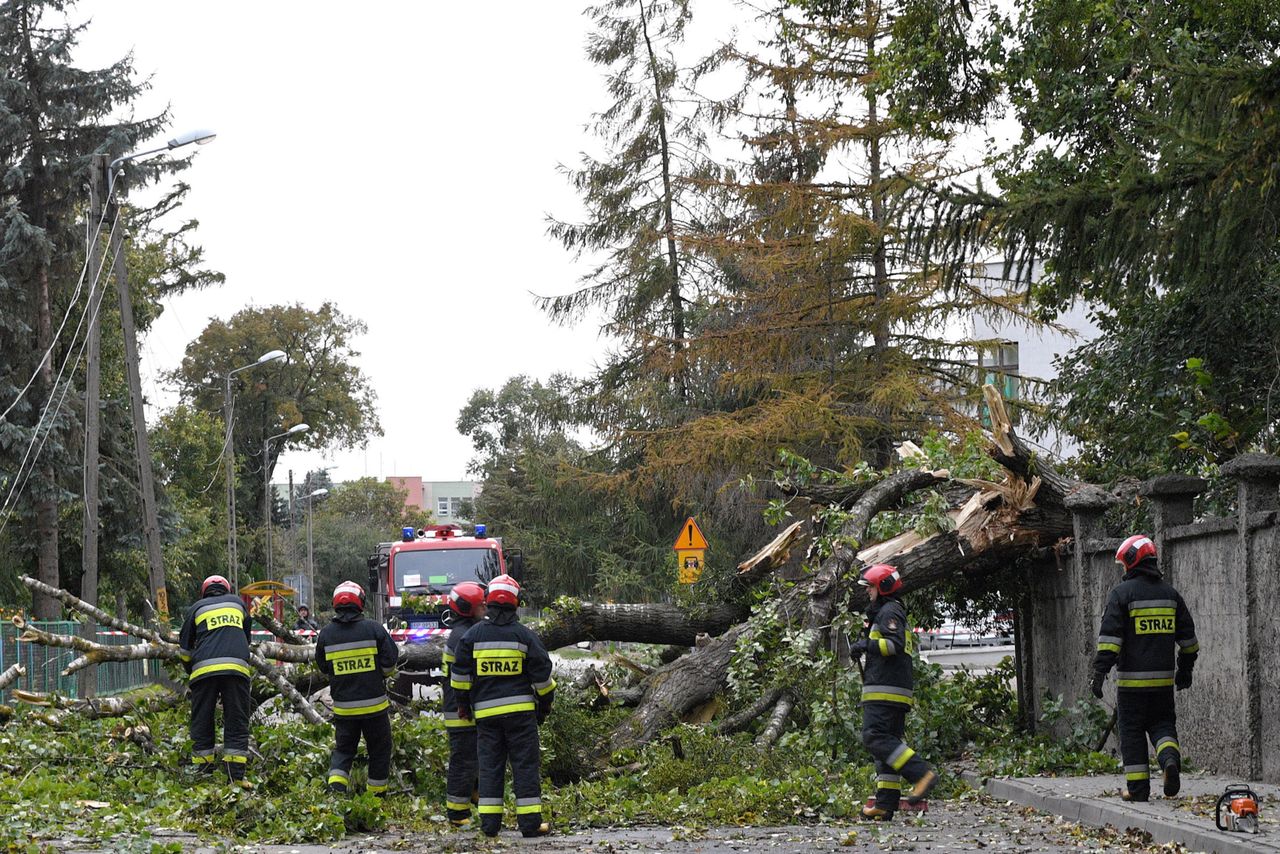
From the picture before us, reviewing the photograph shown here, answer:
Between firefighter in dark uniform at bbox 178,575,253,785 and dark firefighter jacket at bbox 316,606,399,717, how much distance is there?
0.96 meters

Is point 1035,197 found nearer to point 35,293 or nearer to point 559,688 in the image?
point 559,688

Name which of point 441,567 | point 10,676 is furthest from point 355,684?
point 441,567

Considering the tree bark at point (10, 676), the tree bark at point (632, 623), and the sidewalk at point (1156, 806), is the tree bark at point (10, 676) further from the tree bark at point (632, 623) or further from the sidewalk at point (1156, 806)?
the sidewalk at point (1156, 806)

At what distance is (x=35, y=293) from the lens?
3291cm

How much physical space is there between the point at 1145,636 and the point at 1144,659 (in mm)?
154

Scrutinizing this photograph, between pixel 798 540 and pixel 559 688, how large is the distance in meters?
3.86

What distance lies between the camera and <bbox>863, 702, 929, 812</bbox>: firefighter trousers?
386 inches

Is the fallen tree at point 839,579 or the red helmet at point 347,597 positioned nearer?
the red helmet at point 347,597

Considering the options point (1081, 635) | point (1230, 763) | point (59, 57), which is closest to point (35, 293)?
point (59, 57)

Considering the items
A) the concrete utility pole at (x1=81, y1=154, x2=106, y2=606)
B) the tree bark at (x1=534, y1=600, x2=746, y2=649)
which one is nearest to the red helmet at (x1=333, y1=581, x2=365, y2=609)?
the tree bark at (x1=534, y1=600, x2=746, y2=649)

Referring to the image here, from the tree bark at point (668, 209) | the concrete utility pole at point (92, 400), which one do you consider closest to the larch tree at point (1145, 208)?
the concrete utility pole at point (92, 400)

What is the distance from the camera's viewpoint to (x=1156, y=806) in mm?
9000

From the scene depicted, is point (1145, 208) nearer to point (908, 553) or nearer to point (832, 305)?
point (908, 553)

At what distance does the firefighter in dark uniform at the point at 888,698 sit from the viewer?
981 centimetres
